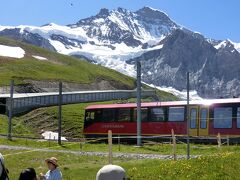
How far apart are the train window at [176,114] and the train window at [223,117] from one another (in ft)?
11.0

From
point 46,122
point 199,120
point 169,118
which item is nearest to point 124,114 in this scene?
point 169,118

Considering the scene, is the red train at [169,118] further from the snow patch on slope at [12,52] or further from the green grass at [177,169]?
the snow patch on slope at [12,52]

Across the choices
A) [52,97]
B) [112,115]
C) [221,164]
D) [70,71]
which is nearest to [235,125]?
[112,115]

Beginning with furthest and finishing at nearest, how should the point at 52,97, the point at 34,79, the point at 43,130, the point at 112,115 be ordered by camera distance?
the point at 34,79 < the point at 52,97 < the point at 43,130 < the point at 112,115

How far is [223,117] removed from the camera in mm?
42656

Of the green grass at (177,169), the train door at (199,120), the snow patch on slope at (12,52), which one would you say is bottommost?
the green grass at (177,169)

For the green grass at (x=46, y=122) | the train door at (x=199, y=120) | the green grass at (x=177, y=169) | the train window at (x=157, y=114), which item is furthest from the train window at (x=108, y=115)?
the green grass at (x=177, y=169)

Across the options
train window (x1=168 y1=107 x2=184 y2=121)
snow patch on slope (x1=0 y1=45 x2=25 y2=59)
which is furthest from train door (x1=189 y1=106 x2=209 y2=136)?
snow patch on slope (x1=0 y1=45 x2=25 y2=59)

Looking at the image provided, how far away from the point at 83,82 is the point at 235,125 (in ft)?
342

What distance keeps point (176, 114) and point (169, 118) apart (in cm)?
88

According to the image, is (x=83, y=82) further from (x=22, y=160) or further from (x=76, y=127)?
(x=22, y=160)

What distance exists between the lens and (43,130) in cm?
6638

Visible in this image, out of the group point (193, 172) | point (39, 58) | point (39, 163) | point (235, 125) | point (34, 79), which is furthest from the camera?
point (39, 58)

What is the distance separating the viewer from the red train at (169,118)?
4250 centimetres
